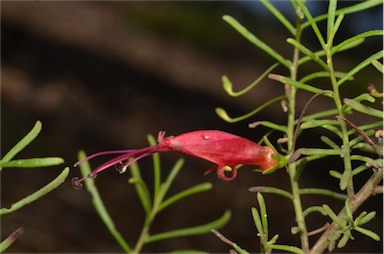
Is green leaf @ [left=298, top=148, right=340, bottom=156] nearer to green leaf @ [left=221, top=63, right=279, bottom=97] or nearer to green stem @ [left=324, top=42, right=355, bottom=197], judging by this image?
green stem @ [left=324, top=42, right=355, bottom=197]

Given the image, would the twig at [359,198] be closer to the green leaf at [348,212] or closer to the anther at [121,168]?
the green leaf at [348,212]

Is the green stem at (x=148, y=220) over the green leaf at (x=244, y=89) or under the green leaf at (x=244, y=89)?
under

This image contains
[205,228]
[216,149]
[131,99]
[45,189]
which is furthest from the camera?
[131,99]

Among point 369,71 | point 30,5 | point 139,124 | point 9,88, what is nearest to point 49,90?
point 9,88

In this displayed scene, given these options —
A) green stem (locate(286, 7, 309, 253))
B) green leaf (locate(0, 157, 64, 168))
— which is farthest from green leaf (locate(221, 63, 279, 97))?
green leaf (locate(0, 157, 64, 168))

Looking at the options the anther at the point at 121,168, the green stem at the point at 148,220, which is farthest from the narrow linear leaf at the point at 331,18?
the green stem at the point at 148,220

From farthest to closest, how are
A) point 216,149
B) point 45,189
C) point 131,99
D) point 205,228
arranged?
point 131,99 → point 205,228 → point 216,149 → point 45,189

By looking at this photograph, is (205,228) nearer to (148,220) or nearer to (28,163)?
(148,220)

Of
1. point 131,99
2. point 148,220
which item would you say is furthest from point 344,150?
point 131,99
